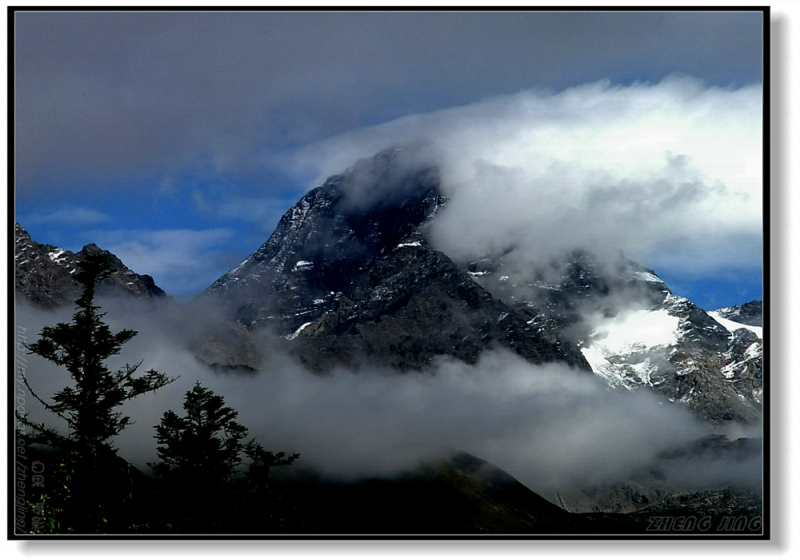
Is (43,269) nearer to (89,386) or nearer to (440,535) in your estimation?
(89,386)

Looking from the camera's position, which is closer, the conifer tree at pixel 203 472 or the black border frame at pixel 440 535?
the black border frame at pixel 440 535

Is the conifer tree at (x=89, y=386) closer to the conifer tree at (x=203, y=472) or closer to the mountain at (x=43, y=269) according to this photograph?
the mountain at (x=43, y=269)

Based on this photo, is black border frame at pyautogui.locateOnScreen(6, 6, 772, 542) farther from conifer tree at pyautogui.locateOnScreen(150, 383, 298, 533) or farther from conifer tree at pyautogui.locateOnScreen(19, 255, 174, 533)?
conifer tree at pyautogui.locateOnScreen(150, 383, 298, 533)

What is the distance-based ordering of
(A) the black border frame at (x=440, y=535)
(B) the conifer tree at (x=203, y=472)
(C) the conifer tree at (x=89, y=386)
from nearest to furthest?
(A) the black border frame at (x=440, y=535)
(C) the conifer tree at (x=89, y=386)
(B) the conifer tree at (x=203, y=472)

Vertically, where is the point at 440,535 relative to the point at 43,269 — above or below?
below

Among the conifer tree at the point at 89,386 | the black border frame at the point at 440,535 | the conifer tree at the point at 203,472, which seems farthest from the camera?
the conifer tree at the point at 203,472

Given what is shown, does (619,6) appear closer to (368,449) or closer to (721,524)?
(721,524)

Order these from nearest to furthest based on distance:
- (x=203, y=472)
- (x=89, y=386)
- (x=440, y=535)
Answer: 1. (x=440, y=535)
2. (x=89, y=386)
3. (x=203, y=472)

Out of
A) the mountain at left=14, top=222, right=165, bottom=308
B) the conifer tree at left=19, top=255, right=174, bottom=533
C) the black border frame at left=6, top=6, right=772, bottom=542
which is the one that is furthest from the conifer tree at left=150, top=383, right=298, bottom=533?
the black border frame at left=6, top=6, right=772, bottom=542

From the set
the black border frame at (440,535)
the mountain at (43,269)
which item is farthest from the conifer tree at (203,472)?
the black border frame at (440,535)

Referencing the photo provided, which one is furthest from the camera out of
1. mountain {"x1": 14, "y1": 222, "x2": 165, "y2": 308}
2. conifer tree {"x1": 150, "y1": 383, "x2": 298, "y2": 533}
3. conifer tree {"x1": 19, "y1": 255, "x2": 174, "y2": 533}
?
conifer tree {"x1": 150, "y1": 383, "x2": 298, "y2": 533}

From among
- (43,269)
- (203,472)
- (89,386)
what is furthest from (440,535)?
(43,269)

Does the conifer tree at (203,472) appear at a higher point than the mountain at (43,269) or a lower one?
lower
